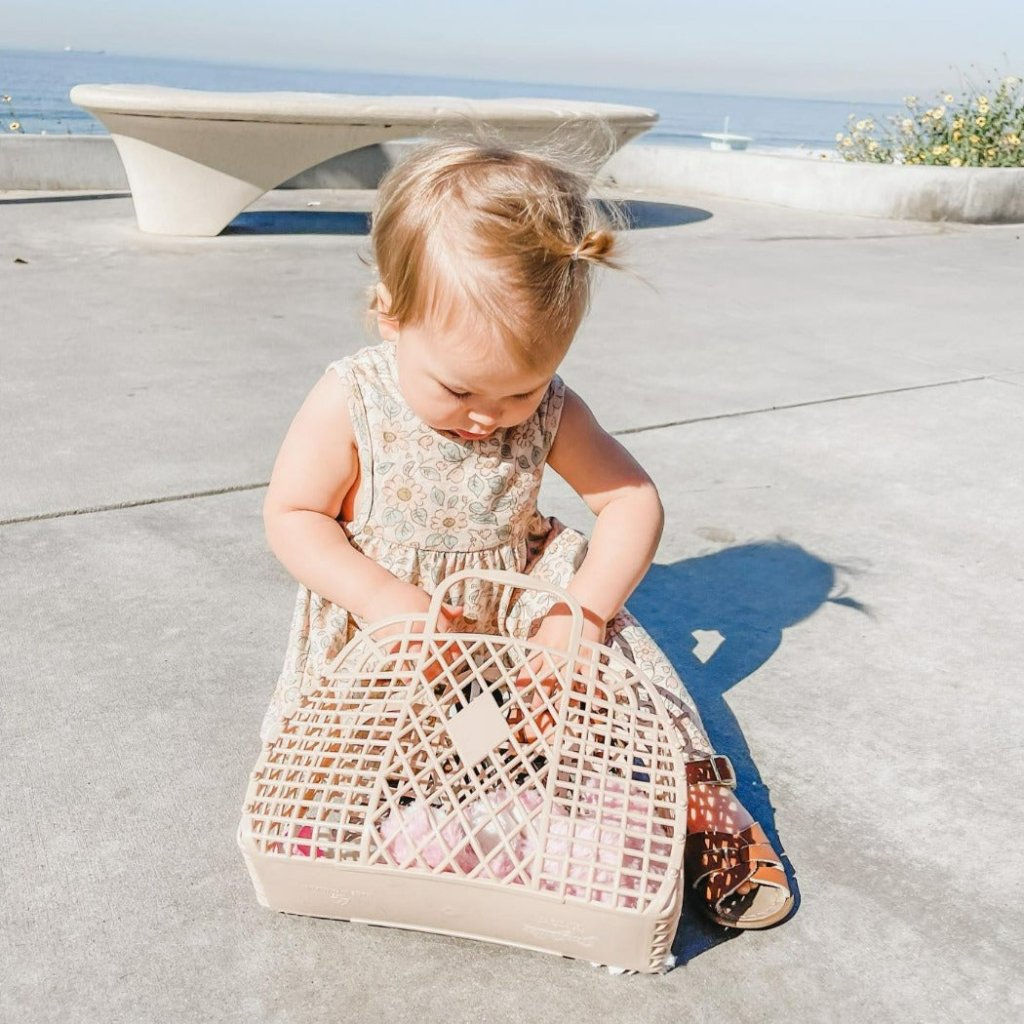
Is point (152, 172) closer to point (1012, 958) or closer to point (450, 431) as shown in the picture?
point (450, 431)

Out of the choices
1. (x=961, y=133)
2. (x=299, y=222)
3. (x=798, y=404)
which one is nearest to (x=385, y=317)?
(x=798, y=404)

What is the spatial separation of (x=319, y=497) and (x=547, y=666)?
1.54 ft

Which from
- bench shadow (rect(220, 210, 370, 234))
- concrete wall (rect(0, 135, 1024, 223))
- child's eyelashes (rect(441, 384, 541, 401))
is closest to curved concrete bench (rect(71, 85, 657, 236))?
bench shadow (rect(220, 210, 370, 234))

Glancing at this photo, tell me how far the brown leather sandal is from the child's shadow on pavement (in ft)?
0.51

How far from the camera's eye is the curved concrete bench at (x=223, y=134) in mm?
6379

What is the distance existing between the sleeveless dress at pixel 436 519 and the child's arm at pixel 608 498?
0.14 ft

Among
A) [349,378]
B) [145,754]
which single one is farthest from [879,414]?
[145,754]

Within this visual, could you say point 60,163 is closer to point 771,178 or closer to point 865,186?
point 771,178

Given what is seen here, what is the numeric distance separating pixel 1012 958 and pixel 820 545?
138 cm

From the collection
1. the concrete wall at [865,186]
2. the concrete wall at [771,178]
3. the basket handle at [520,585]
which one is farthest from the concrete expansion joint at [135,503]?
the concrete wall at [865,186]

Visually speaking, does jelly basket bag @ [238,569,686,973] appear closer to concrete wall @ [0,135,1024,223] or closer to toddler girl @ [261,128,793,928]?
toddler girl @ [261,128,793,928]

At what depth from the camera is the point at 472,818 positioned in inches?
59.6

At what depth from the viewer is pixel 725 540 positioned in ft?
9.11

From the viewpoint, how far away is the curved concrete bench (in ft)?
20.9
